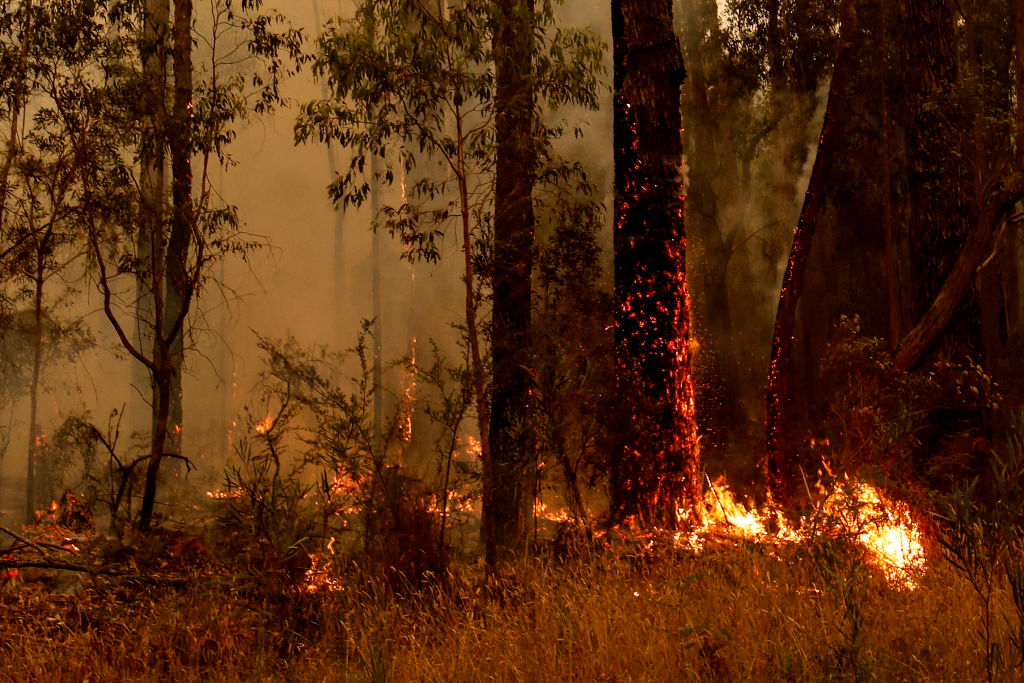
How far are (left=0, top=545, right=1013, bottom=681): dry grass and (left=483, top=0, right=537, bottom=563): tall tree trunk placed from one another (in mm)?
816

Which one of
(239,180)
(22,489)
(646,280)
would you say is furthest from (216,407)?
(646,280)

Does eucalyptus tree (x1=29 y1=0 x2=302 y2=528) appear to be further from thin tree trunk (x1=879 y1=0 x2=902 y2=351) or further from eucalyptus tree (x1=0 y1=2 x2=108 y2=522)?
thin tree trunk (x1=879 y1=0 x2=902 y2=351)

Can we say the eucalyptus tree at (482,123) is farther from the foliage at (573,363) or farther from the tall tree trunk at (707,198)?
the tall tree trunk at (707,198)

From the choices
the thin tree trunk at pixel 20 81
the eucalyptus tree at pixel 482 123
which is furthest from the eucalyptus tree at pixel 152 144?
the eucalyptus tree at pixel 482 123

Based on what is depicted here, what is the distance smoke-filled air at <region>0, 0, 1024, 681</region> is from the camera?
13.0 feet

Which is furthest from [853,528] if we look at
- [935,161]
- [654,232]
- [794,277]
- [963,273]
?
[794,277]

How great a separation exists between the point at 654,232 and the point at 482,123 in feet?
4.87

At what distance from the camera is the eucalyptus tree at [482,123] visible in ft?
19.4

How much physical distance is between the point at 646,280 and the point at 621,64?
5.49ft

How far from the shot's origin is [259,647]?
4125mm

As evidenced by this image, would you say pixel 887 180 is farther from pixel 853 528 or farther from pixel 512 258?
pixel 853 528

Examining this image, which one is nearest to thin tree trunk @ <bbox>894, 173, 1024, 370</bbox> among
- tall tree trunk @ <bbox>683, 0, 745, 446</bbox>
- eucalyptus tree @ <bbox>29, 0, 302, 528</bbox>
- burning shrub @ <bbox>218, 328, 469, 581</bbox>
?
burning shrub @ <bbox>218, 328, 469, 581</bbox>

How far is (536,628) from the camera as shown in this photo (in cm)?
398

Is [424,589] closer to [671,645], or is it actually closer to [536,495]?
[536,495]
